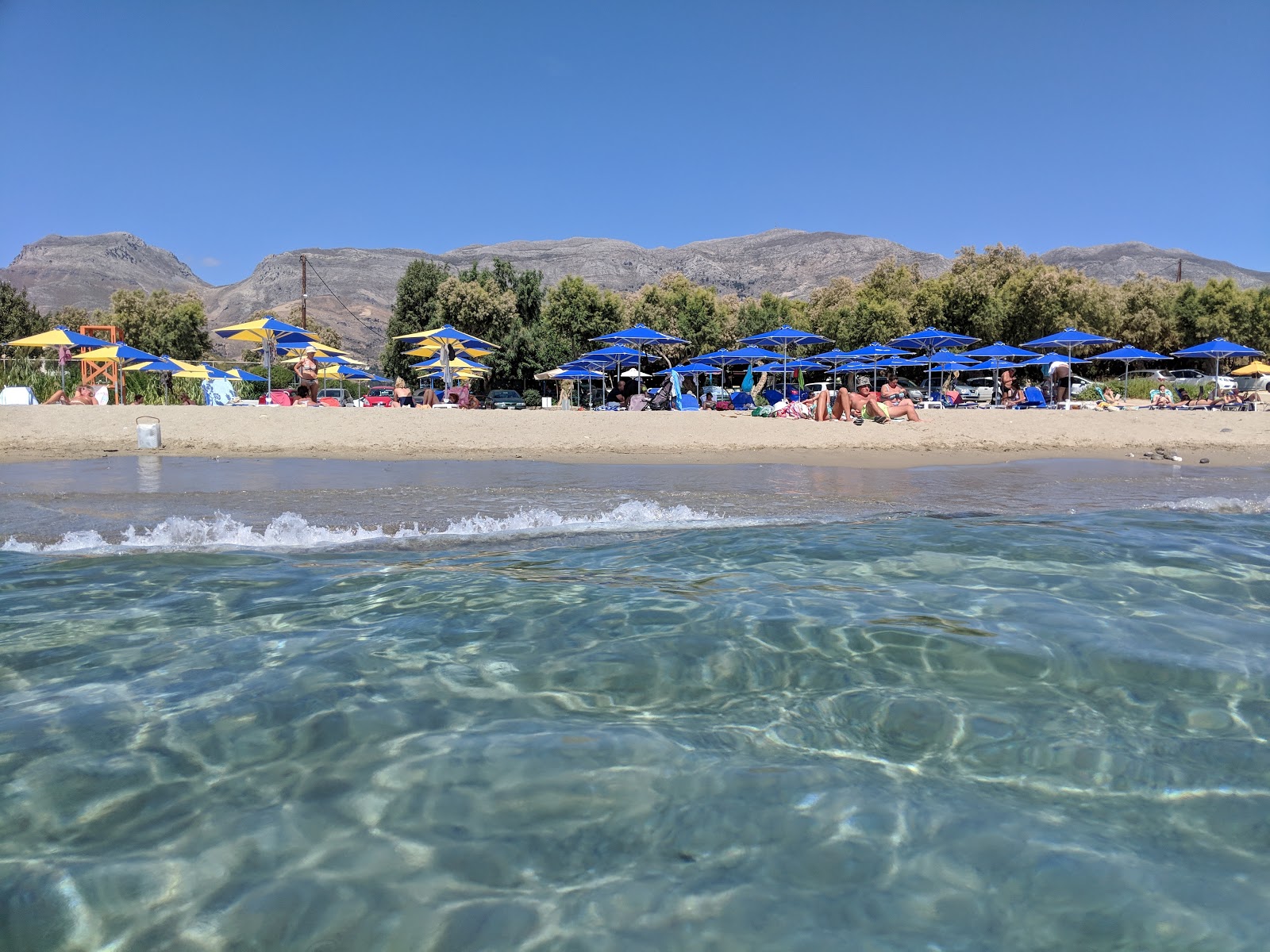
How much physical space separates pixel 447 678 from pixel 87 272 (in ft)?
565

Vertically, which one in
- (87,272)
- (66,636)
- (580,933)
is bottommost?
(580,933)

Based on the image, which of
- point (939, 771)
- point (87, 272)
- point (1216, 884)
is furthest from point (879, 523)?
point (87, 272)

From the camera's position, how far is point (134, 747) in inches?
107

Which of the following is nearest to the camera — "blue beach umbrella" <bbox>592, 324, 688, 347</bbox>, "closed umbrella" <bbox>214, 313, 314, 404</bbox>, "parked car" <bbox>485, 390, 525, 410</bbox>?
"closed umbrella" <bbox>214, 313, 314, 404</bbox>

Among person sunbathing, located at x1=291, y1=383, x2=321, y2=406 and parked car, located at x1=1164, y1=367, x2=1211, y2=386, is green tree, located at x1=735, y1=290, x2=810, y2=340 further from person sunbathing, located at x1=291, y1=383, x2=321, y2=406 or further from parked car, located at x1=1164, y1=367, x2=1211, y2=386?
person sunbathing, located at x1=291, y1=383, x2=321, y2=406

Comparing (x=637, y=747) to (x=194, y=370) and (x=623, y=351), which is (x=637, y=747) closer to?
(x=623, y=351)

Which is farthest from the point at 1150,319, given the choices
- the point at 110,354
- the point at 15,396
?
the point at 15,396

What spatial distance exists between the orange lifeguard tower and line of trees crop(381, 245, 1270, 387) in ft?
36.9

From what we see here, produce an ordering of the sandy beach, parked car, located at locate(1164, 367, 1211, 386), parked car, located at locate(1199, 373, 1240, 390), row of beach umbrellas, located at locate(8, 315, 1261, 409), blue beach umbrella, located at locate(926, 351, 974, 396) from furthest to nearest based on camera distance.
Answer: parked car, located at locate(1164, 367, 1211, 386), parked car, located at locate(1199, 373, 1240, 390), blue beach umbrella, located at locate(926, 351, 974, 396), row of beach umbrellas, located at locate(8, 315, 1261, 409), the sandy beach

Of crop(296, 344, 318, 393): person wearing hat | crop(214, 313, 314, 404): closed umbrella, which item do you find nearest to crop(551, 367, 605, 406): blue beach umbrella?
crop(296, 344, 318, 393): person wearing hat

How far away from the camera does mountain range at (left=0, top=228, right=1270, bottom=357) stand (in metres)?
128

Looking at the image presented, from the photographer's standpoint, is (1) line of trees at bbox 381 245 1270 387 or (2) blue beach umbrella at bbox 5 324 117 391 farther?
(1) line of trees at bbox 381 245 1270 387

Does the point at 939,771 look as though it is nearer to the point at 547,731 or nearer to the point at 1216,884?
the point at 1216,884

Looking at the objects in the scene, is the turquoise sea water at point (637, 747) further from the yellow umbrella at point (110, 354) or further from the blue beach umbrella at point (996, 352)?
the blue beach umbrella at point (996, 352)
